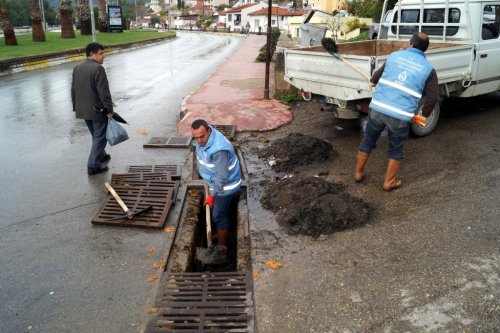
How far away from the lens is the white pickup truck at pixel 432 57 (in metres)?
6.75

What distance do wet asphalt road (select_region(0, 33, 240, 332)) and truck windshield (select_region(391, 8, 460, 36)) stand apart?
16.8 ft

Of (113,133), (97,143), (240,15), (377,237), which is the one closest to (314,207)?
(377,237)

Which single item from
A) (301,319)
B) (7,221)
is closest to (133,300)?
(301,319)

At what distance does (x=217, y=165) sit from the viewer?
452cm

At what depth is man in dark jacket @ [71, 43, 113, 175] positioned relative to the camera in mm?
6262

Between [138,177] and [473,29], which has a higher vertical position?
[473,29]

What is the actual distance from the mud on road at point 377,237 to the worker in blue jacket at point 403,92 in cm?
77

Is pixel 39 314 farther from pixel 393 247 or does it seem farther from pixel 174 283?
pixel 393 247

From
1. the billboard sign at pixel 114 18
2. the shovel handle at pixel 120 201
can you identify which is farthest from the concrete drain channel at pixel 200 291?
the billboard sign at pixel 114 18

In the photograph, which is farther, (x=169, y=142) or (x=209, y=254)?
(x=169, y=142)

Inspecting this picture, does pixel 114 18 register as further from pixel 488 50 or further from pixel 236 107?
pixel 488 50

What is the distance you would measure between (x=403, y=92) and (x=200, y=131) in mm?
2419

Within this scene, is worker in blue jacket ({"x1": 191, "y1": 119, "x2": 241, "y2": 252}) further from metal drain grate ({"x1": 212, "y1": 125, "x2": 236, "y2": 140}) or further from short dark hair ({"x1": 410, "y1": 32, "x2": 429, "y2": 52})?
metal drain grate ({"x1": 212, "y1": 125, "x2": 236, "y2": 140})

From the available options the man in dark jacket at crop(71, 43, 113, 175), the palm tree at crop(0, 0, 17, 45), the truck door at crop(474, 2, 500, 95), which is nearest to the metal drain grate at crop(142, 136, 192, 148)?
the man in dark jacket at crop(71, 43, 113, 175)
